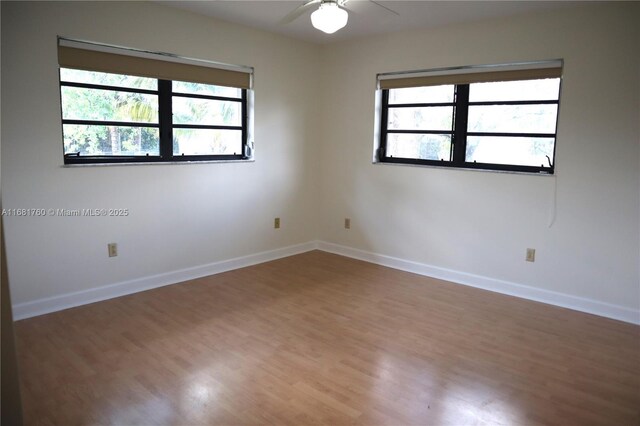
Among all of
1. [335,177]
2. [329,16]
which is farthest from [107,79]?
[335,177]

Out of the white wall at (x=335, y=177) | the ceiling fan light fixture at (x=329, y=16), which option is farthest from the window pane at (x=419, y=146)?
the ceiling fan light fixture at (x=329, y=16)

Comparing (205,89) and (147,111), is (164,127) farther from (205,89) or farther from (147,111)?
(205,89)

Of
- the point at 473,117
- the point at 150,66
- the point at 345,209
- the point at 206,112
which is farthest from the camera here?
the point at 345,209

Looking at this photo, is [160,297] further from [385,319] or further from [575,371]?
[575,371]

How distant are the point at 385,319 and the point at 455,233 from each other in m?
1.34

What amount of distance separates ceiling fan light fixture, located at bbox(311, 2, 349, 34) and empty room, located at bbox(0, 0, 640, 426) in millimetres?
15

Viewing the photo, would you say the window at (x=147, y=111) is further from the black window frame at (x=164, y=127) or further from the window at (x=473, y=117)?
the window at (x=473, y=117)

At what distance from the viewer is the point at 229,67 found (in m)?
4.32

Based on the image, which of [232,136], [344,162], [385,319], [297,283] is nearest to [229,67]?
[232,136]

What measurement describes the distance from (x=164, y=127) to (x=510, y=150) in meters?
3.00

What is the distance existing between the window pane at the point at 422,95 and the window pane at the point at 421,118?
0.08 metres

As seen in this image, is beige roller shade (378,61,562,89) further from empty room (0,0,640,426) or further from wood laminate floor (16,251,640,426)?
wood laminate floor (16,251,640,426)

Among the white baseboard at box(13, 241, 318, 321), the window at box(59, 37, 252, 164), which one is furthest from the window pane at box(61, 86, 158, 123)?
the white baseboard at box(13, 241, 318, 321)

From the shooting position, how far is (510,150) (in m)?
4.00
